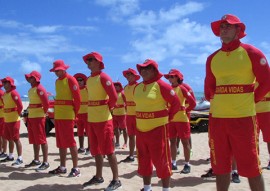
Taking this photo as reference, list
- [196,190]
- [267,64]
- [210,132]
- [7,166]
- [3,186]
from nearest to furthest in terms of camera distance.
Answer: [267,64], [210,132], [196,190], [3,186], [7,166]

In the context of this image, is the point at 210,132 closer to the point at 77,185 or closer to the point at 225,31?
the point at 225,31

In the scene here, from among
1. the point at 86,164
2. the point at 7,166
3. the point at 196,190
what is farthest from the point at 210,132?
the point at 7,166

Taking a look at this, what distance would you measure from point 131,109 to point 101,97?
2.89 metres

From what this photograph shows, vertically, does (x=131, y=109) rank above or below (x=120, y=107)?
below

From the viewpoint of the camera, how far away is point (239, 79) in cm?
418

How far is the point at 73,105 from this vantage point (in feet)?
24.7

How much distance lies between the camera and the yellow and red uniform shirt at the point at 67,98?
7438 millimetres

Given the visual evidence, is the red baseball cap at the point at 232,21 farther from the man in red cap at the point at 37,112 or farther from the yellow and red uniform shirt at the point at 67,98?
the man in red cap at the point at 37,112

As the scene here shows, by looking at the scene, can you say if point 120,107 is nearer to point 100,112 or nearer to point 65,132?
point 65,132

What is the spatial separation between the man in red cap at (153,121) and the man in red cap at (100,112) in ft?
3.43

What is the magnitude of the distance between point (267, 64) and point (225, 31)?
0.60 meters

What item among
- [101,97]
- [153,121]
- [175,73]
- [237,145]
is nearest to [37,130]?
[101,97]

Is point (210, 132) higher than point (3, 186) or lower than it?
higher

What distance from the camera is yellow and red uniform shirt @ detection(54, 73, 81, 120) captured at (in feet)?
24.4
